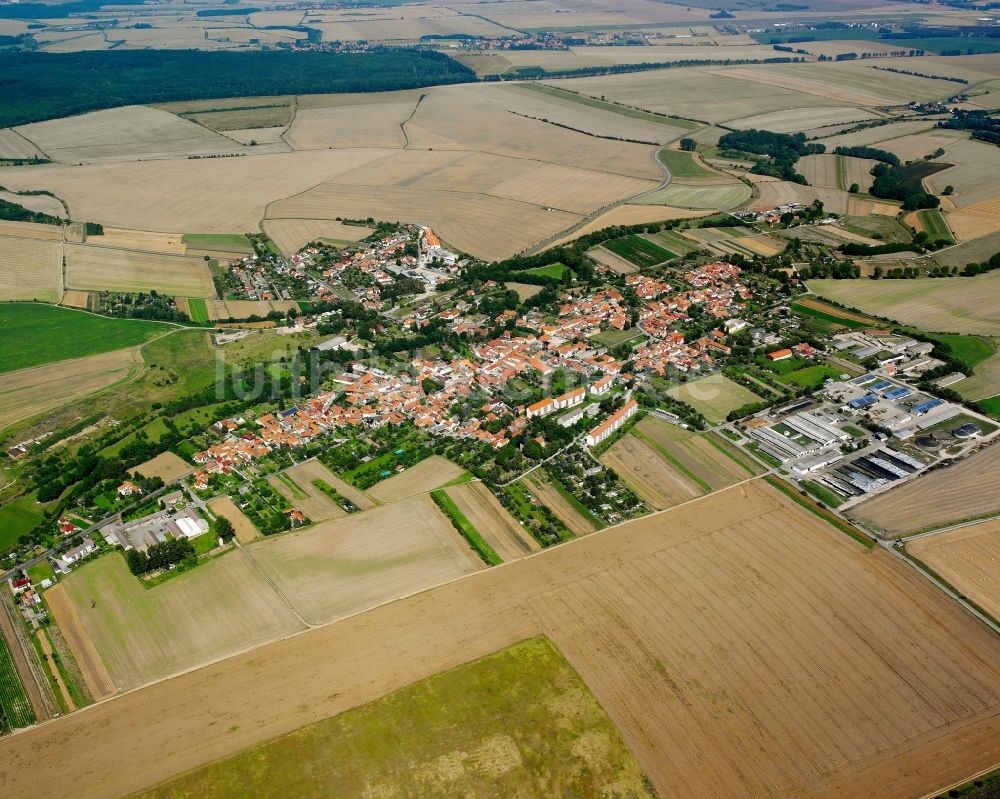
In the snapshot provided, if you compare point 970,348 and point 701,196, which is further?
point 701,196

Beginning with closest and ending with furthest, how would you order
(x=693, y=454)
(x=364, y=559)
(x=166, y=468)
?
(x=364, y=559) → (x=693, y=454) → (x=166, y=468)

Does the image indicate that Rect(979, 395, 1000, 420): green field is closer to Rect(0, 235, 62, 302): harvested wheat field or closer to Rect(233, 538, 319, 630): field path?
Rect(233, 538, 319, 630): field path

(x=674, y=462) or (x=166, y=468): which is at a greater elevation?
(x=674, y=462)

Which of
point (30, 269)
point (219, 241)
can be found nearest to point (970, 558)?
point (219, 241)

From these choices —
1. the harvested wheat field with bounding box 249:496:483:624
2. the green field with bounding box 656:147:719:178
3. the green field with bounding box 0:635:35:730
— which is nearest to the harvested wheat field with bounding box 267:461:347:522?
the harvested wheat field with bounding box 249:496:483:624

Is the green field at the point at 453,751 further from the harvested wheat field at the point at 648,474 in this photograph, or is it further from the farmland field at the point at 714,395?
the farmland field at the point at 714,395

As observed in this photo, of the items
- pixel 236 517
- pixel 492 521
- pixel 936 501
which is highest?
pixel 936 501

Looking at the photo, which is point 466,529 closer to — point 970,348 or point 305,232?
point 970,348

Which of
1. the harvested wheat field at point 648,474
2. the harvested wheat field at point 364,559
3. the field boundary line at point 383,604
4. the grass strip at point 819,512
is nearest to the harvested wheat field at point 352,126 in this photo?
the harvested wheat field at point 648,474
